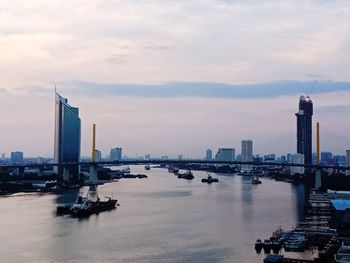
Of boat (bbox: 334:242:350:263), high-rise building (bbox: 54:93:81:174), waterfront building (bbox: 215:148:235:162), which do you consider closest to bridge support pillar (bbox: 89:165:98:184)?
high-rise building (bbox: 54:93:81:174)

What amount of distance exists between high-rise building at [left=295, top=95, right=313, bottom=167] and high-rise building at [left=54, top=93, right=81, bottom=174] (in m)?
11.9

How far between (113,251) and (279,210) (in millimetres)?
4233

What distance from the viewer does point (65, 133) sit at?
2164 centimetres

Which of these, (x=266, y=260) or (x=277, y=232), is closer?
(x=266, y=260)

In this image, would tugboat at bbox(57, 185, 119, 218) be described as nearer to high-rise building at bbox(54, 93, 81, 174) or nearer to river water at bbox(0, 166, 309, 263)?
river water at bbox(0, 166, 309, 263)

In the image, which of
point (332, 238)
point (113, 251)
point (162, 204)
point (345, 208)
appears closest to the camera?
point (113, 251)

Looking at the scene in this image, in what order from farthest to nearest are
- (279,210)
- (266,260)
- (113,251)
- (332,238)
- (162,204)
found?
(162,204)
(279,210)
(332,238)
(113,251)
(266,260)

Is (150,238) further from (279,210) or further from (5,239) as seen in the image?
(279,210)

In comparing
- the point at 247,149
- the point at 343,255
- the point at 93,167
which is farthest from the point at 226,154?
the point at 343,255

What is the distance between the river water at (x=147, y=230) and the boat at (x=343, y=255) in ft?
2.44

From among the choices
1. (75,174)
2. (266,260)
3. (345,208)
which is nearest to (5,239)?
(266,260)

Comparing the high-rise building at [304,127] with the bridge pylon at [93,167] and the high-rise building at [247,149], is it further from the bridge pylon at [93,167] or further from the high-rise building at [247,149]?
the bridge pylon at [93,167]

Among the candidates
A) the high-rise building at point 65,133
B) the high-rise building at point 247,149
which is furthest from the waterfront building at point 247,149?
the high-rise building at point 65,133

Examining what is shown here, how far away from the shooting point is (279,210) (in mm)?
9594
